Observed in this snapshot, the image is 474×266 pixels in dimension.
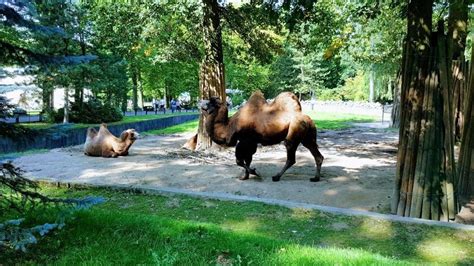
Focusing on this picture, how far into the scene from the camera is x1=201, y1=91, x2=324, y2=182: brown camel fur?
8.34m

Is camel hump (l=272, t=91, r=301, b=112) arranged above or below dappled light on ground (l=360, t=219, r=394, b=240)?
above

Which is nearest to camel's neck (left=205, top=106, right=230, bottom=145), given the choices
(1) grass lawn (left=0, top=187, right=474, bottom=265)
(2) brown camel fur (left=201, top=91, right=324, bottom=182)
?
(2) brown camel fur (left=201, top=91, right=324, bottom=182)

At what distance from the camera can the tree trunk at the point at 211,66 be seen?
12859 millimetres

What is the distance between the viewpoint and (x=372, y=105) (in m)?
43.9

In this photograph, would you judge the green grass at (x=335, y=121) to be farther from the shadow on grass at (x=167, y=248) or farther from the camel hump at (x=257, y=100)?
the shadow on grass at (x=167, y=248)

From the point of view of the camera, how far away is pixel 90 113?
24.1 m

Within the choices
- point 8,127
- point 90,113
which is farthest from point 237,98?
point 8,127

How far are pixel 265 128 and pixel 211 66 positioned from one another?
5176mm

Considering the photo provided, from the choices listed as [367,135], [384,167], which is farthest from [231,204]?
[367,135]

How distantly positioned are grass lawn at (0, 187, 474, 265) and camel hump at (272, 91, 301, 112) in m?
2.75

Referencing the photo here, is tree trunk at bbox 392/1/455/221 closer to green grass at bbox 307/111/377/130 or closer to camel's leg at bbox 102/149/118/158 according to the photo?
camel's leg at bbox 102/149/118/158

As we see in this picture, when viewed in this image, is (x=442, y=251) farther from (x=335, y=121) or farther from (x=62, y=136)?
(x=335, y=121)

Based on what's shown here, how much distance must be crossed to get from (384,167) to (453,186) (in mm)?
4472

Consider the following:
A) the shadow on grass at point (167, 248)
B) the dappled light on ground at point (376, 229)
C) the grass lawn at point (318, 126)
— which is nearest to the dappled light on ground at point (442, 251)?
the dappled light on ground at point (376, 229)
